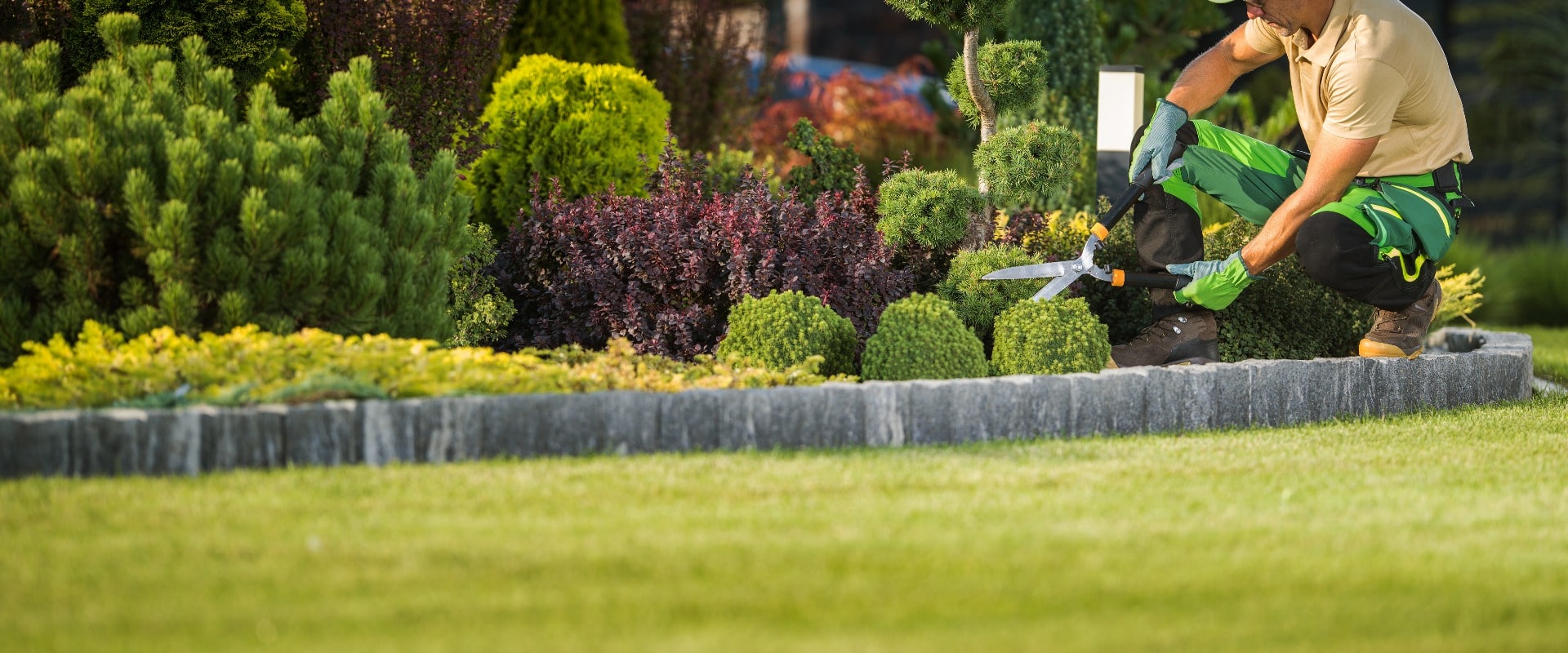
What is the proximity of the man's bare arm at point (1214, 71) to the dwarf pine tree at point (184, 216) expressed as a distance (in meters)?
2.80

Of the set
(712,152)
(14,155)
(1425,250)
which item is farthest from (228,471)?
(712,152)

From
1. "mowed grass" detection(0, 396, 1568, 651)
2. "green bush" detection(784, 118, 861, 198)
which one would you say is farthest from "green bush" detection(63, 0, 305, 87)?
"mowed grass" detection(0, 396, 1568, 651)

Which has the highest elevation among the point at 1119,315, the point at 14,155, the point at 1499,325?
the point at 14,155

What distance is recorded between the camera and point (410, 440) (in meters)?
3.79

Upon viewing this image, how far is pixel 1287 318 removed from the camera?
5.86m

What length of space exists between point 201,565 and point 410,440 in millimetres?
1039

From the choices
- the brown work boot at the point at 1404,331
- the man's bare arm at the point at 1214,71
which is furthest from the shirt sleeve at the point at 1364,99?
the brown work boot at the point at 1404,331

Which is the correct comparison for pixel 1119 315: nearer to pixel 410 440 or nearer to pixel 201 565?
pixel 410 440

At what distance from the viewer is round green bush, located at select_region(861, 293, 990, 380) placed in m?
4.76

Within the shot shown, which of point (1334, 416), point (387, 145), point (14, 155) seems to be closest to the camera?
point (14, 155)

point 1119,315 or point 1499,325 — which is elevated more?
point 1119,315

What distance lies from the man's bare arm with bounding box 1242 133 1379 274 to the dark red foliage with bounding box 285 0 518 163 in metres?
3.35

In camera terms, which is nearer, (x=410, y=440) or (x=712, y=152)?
(x=410, y=440)

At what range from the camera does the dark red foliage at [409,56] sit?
20.4 feet
